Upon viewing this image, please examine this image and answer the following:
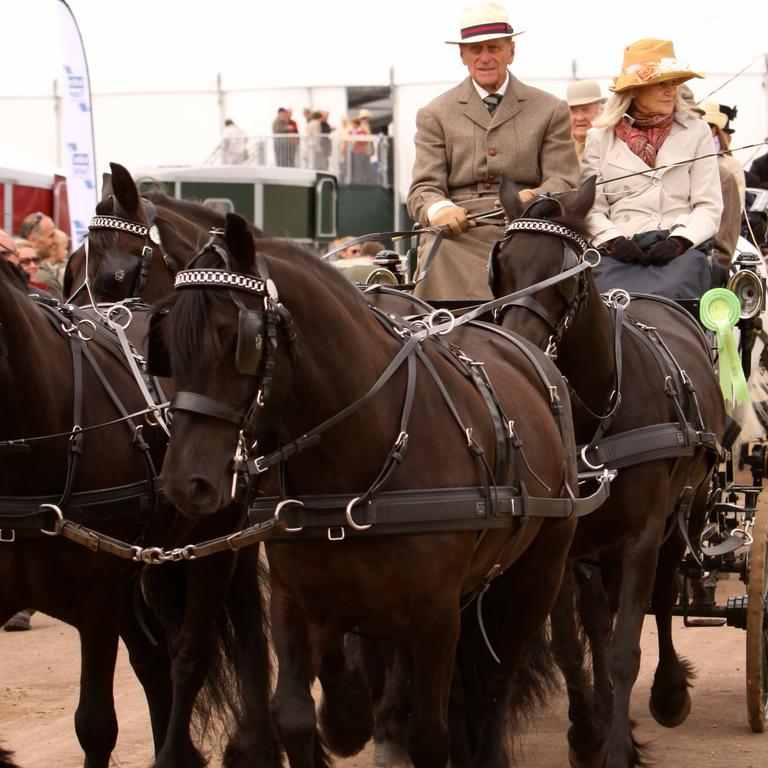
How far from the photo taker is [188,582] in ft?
16.9

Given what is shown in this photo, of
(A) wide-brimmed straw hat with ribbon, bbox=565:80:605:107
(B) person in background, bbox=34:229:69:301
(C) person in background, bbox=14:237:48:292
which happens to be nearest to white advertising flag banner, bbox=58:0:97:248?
(B) person in background, bbox=34:229:69:301

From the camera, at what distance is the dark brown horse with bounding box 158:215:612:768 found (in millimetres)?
3457

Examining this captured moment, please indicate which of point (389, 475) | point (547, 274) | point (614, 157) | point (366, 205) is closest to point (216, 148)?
point (366, 205)

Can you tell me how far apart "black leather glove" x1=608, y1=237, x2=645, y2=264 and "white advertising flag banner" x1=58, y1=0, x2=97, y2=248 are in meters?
5.74

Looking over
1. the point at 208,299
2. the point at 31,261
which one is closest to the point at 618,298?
the point at 208,299

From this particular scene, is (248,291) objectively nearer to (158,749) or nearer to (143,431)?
(143,431)

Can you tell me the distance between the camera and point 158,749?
5223mm

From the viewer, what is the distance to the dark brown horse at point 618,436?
518 centimetres

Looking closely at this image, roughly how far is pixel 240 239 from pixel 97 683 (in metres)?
1.68

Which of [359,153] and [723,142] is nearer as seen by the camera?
[723,142]

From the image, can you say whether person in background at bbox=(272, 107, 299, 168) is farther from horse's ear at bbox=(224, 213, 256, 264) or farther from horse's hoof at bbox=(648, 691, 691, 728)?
horse's ear at bbox=(224, 213, 256, 264)

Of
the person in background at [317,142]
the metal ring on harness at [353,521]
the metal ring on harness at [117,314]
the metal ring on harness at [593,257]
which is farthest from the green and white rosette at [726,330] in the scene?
the person in background at [317,142]

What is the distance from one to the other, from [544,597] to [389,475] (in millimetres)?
1152

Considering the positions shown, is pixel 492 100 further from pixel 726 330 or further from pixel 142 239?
pixel 142 239
